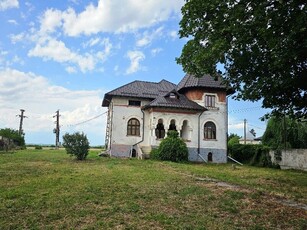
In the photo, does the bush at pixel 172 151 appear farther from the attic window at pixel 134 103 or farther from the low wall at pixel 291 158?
the low wall at pixel 291 158

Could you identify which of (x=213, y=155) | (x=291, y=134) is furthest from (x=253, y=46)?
(x=291, y=134)

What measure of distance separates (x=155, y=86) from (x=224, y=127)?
9.27 metres

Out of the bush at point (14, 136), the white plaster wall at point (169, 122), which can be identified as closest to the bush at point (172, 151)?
the white plaster wall at point (169, 122)

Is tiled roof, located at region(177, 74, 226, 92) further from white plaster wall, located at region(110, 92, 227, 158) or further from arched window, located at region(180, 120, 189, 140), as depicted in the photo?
arched window, located at region(180, 120, 189, 140)

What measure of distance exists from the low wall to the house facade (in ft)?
19.1

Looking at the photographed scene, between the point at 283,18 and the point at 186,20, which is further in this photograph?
the point at 186,20

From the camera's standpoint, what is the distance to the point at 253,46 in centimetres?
1154

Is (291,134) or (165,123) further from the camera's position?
(291,134)

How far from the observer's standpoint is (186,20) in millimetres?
12648

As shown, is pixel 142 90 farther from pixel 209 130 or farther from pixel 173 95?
pixel 209 130

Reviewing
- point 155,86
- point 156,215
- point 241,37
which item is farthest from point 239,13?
point 155,86

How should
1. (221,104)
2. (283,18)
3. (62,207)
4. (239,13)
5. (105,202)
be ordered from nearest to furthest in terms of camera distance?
(62,207) → (105,202) → (283,18) → (239,13) → (221,104)

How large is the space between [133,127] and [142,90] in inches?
171

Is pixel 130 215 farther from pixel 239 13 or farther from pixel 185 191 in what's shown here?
pixel 239 13
